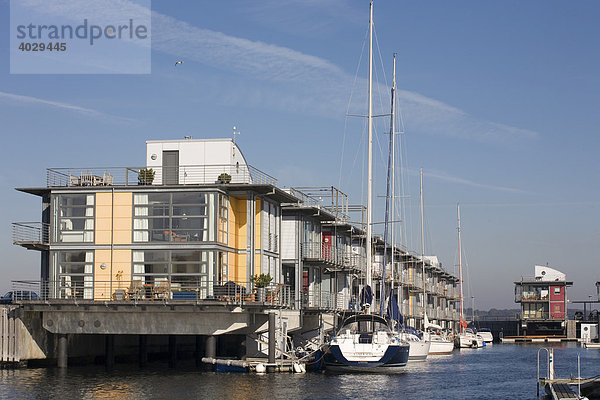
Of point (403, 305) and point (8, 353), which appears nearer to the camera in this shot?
point (8, 353)

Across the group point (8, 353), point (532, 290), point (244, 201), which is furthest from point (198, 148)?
point (532, 290)

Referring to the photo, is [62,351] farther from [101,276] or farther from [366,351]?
[366,351]

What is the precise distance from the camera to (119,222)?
51.6 metres

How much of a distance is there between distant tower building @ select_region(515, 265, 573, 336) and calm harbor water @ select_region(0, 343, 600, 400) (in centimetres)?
7317

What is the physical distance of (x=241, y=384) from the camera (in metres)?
42.9

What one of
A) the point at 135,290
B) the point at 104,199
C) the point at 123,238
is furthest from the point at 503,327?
the point at 135,290

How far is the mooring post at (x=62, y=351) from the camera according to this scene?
167ft

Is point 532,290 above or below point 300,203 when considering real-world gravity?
below

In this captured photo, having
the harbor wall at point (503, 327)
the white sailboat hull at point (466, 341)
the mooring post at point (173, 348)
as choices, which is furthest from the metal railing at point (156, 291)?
the harbor wall at point (503, 327)

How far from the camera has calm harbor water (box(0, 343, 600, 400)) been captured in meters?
39.6

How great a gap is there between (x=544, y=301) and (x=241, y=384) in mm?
94823

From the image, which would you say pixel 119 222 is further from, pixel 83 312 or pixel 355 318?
pixel 355 318

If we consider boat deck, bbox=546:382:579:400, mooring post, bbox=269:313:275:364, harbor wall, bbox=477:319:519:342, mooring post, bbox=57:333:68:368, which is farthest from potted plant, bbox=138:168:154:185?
harbor wall, bbox=477:319:519:342

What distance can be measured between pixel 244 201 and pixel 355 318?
10142 millimetres
